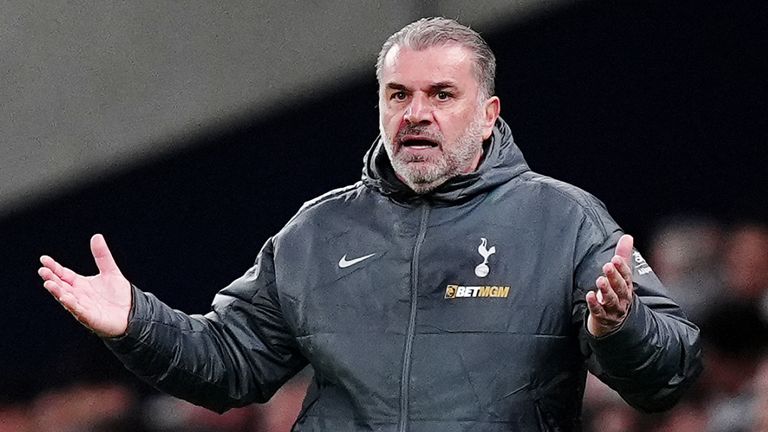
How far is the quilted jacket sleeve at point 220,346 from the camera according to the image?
2.19 meters

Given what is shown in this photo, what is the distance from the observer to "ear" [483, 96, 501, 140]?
2.30 meters

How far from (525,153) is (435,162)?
53.1 inches

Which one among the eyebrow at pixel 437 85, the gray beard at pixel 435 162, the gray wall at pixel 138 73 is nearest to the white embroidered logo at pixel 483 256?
the gray beard at pixel 435 162

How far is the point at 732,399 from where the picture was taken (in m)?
3.10

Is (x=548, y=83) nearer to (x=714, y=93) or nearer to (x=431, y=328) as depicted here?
(x=714, y=93)

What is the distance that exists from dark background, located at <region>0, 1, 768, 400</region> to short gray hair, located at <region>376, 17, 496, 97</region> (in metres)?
1.10

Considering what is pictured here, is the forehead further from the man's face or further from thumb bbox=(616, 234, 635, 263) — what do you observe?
thumb bbox=(616, 234, 635, 263)

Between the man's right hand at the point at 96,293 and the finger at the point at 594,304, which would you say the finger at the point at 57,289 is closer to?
the man's right hand at the point at 96,293

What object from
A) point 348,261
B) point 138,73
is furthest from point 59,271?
point 138,73

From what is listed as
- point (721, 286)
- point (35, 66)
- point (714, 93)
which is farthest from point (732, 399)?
Answer: point (35, 66)

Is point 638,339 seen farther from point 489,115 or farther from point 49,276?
point 49,276

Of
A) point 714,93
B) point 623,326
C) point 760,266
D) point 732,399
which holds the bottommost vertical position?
point 732,399

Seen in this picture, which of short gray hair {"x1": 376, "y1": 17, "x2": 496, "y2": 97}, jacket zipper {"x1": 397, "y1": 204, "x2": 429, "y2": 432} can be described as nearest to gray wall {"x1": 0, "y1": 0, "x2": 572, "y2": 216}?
short gray hair {"x1": 376, "y1": 17, "x2": 496, "y2": 97}

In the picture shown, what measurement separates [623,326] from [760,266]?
1.33m
